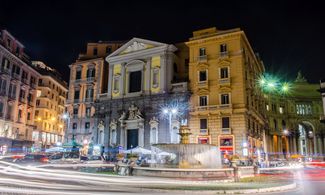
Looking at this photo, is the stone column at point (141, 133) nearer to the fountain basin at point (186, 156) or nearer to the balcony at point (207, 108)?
the balcony at point (207, 108)

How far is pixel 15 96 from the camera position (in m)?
50.2

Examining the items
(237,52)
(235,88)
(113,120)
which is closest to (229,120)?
(235,88)

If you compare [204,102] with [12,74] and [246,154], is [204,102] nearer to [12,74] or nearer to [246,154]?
[246,154]

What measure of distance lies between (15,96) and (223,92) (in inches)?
1388

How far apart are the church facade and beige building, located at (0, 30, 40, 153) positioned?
1434cm

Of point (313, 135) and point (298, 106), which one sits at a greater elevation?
point (298, 106)

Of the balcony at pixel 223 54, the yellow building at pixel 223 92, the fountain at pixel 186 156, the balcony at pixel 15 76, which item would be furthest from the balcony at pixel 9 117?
the fountain at pixel 186 156

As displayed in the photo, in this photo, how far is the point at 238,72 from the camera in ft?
124

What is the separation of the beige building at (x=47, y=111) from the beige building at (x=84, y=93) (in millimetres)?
12832

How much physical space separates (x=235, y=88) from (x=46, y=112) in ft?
142

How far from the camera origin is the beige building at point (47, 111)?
2403 inches

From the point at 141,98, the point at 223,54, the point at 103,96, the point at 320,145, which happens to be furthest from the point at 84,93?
the point at 320,145

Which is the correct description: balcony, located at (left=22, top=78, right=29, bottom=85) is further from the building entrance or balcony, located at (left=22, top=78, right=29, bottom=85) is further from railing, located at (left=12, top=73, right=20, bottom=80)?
the building entrance

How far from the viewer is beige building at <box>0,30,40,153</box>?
4603 centimetres
